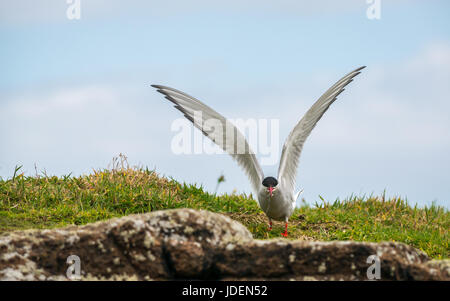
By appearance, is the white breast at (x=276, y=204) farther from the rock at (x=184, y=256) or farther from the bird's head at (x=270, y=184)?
the rock at (x=184, y=256)

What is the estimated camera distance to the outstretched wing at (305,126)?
6910 millimetres

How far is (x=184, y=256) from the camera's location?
12.9ft

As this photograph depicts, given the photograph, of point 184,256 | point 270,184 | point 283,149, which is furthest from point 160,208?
point 184,256

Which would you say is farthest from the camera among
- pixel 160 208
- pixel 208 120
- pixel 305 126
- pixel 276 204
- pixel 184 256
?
pixel 160 208

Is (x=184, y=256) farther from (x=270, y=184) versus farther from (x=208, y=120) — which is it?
(x=270, y=184)

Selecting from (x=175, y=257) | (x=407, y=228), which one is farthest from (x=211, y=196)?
(x=175, y=257)

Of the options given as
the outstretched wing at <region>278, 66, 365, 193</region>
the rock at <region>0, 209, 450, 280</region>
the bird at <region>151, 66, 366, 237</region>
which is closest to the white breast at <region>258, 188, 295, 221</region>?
the bird at <region>151, 66, 366, 237</region>

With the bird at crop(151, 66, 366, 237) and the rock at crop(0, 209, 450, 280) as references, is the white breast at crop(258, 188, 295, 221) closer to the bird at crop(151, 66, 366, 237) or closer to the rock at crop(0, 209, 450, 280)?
the bird at crop(151, 66, 366, 237)

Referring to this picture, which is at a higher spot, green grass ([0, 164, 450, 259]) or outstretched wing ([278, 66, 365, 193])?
outstretched wing ([278, 66, 365, 193])

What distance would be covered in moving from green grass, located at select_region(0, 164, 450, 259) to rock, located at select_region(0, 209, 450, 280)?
2343 mm

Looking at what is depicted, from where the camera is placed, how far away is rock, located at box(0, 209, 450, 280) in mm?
3938

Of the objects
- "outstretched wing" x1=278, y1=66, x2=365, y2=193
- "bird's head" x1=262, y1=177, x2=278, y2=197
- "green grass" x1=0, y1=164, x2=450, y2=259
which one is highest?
"outstretched wing" x1=278, y1=66, x2=365, y2=193

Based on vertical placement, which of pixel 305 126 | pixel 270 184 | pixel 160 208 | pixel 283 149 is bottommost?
pixel 160 208

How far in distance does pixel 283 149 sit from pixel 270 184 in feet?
1.65
